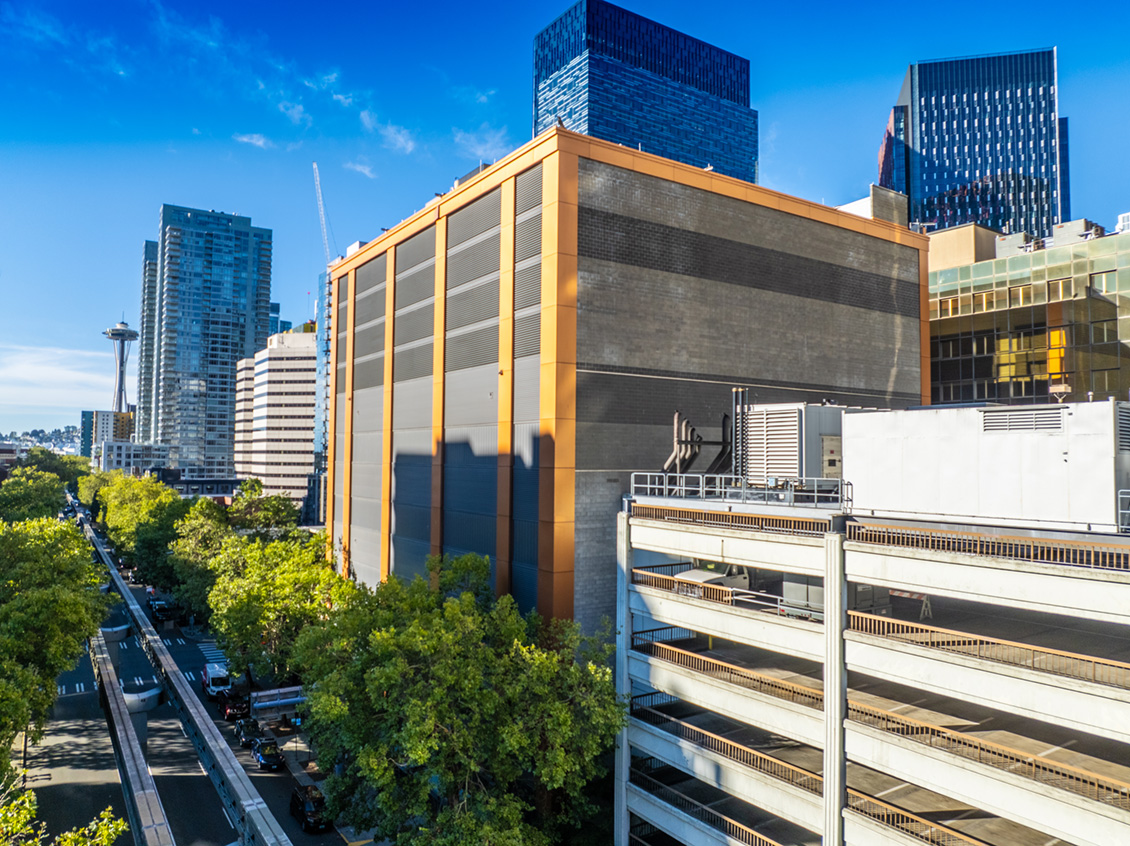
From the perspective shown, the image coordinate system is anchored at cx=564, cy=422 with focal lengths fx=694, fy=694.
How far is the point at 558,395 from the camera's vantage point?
117ft

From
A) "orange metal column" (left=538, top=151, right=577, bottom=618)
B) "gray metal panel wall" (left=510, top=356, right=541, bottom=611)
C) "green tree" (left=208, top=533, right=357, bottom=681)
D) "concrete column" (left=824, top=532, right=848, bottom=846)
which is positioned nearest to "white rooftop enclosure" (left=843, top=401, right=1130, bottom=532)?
"concrete column" (left=824, top=532, right=848, bottom=846)

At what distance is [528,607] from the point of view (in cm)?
3734

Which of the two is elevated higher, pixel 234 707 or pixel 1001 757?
pixel 1001 757

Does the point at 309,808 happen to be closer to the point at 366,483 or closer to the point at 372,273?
the point at 366,483

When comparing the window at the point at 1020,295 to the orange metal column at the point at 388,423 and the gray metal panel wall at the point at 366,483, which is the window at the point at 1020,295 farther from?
the gray metal panel wall at the point at 366,483

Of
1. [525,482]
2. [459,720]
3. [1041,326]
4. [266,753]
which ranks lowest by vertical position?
[266,753]

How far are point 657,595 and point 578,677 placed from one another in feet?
17.4

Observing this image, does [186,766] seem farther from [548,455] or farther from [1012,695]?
[1012,695]

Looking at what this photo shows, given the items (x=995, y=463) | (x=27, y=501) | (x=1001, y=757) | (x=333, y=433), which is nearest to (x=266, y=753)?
(x=333, y=433)

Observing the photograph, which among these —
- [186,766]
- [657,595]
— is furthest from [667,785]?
[186,766]

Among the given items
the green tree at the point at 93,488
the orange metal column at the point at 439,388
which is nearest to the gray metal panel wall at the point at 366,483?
the orange metal column at the point at 439,388

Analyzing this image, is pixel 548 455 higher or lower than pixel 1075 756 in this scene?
higher

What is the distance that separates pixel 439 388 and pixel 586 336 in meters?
13.4

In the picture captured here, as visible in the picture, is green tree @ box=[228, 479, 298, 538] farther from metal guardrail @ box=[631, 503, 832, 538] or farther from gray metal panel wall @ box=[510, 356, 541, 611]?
metal guardrail @ box=[631, 503, 832, 538]
